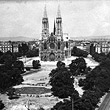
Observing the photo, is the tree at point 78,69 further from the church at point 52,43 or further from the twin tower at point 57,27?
the twin tower at point 57,27

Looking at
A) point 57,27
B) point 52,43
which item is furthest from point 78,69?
point 57,27

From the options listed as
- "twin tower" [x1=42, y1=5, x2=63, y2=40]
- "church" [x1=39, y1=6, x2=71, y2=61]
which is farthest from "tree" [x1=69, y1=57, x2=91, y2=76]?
"twin tower" [x1=42, y1=5, x2=63, y2=40]

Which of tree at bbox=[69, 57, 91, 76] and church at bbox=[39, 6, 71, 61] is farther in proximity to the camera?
church at bbox=[39, 6, 71, 61]

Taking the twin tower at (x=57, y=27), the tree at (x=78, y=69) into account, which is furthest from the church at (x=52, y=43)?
the tree at (x=78, y=69)

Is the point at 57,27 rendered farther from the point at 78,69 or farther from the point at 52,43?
the point at 78,69

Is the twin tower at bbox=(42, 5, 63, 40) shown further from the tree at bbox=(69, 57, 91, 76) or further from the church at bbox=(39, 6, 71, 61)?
the tree at bbox=(69, 57, 91, 76)

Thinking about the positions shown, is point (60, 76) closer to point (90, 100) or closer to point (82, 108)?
point (90, 100)

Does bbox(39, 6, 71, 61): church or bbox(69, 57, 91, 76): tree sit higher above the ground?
bbox(39, 6, 71, 61): church

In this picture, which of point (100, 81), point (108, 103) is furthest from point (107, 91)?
point (108, 103)
